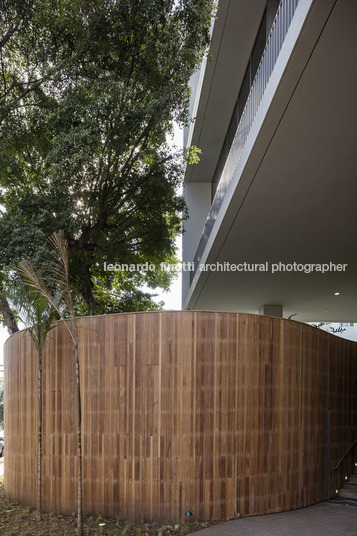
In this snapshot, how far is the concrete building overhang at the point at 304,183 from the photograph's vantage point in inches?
177

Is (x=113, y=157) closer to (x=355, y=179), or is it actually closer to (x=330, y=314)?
(x=355, y=179)

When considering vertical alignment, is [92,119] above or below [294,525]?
above

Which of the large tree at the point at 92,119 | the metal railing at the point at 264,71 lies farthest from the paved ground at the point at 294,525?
the large tree at the point at 92,119

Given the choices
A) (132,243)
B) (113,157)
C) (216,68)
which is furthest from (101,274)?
(216,68)

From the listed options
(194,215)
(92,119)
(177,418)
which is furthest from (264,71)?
(194,215)

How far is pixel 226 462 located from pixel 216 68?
890cm

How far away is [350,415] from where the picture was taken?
30.1 feet

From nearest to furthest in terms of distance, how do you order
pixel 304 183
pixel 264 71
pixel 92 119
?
pixel 264 71, pixel 304 183, pixel 92 119

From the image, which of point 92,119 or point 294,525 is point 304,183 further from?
point 92,119

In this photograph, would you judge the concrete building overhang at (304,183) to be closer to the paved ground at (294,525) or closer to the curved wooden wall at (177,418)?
the curved wooden wall at (177,418)

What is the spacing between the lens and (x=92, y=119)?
9977 millimetres

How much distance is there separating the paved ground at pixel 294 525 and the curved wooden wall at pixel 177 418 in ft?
0.66

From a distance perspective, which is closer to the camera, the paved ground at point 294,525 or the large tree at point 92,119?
the paved ground at point 294,525

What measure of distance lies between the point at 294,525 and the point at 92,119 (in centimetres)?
756
